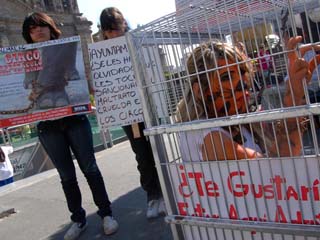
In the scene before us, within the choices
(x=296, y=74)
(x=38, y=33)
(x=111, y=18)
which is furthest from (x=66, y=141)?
(x=296, y=74)

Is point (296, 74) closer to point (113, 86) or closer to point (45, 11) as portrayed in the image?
point (113, 86)

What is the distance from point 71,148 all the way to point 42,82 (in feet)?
2.16

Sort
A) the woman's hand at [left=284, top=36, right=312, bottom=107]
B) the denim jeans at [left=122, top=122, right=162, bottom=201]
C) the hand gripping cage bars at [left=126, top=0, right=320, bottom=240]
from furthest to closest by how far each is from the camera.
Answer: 1. the denim jeans at [left=122, top=122, right=162, bottom=201]
2. the hand gripping cage bars at [left=126, top=0, right=320, bottom=240]
3. the woman's hand at [left=284, top=36, right=312, bottom=107]

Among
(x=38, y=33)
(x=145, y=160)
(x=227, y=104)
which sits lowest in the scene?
(x=145, y=160)

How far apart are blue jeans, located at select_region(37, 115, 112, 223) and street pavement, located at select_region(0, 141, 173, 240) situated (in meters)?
0.44

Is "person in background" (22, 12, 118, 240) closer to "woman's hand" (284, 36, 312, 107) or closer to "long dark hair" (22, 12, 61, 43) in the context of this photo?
"long dark hair" (22, 12, 61, 43)

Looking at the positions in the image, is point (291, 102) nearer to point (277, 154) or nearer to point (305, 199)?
point (277, 154)

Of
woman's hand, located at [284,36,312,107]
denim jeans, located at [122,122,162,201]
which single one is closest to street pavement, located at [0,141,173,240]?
denim jeans, located at [122,122,162,201]

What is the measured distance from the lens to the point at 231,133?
199 centimetres

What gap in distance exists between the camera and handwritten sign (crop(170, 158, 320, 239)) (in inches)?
69.5

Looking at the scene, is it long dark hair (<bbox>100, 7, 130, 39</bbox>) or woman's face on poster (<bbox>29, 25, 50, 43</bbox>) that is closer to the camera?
woman's face on poster (<bbox>29, 25, 50, 43</bbox>)

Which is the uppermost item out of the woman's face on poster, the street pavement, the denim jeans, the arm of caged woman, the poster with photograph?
the woman's face on poster

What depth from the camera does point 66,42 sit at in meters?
3.36

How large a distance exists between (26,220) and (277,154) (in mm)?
3688
